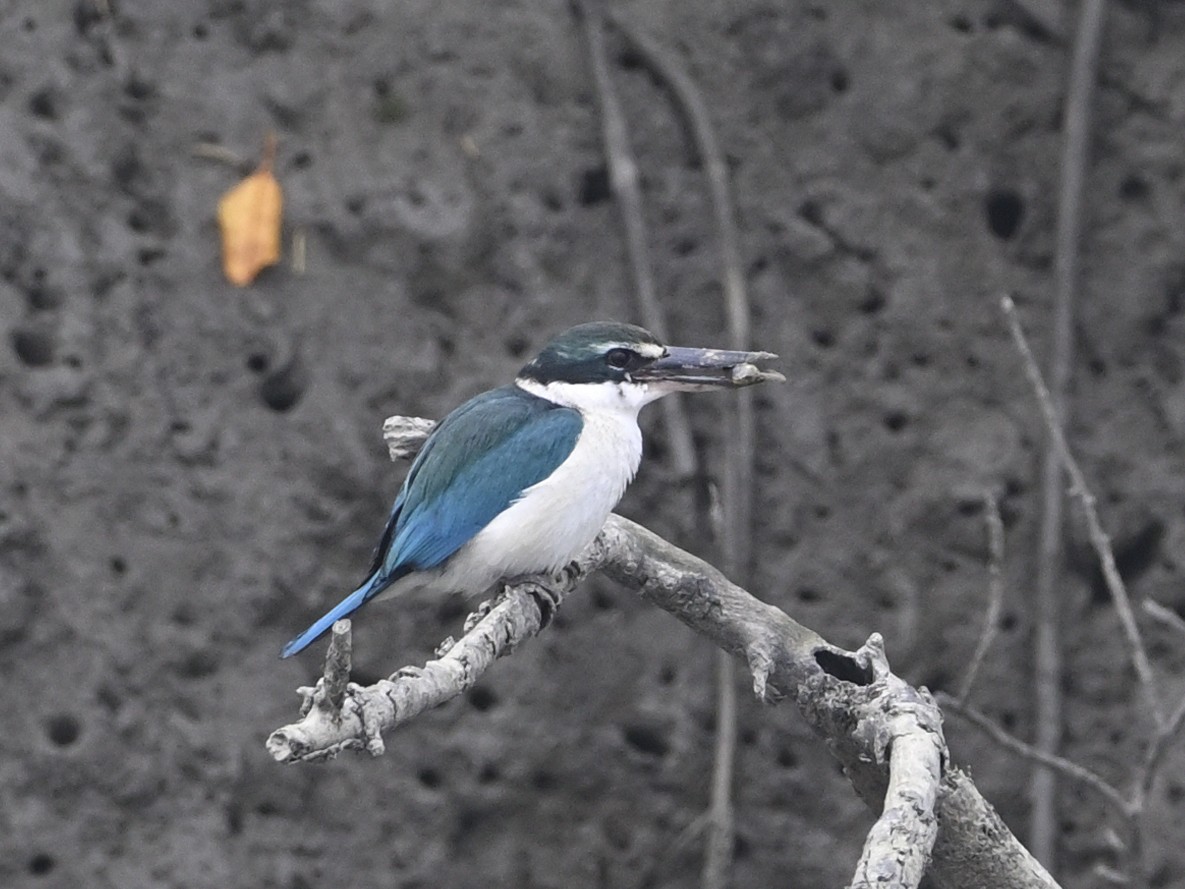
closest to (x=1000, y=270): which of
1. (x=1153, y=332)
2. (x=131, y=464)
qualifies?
(x=1153, y=332)

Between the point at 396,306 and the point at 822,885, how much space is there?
1842 mm

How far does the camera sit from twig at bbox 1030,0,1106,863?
4.73 meters

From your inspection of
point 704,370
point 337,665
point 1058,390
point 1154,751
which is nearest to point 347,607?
point 704,370

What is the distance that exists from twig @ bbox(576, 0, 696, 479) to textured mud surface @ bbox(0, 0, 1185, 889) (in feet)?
0.22

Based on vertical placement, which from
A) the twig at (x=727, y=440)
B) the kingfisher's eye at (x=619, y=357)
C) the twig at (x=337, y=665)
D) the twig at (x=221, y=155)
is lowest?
the twig at (x=727, y=440)

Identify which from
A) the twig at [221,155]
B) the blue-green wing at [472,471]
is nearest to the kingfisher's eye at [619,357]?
the blue-green wing at [472,471]

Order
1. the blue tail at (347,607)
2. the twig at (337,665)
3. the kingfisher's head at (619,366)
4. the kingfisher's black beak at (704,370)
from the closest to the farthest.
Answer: the twig at (337,665) < the blue tail at (347,607) < the kingfisher's black beak at (704,370) < the kingfisher's head at (619,366)

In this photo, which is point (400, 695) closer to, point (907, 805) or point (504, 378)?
point (907, 805)

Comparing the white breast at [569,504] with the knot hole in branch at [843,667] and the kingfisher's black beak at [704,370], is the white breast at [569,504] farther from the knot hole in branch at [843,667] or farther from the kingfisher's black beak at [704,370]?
the knot hole in branch at [843,667]

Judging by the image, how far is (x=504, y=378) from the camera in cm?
474

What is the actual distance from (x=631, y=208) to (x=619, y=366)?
1388 mm

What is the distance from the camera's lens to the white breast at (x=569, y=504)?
127 inches

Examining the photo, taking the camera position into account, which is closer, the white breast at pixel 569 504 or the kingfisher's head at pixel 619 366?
the white breast at pixel 569 504

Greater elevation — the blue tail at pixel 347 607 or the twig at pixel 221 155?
the twig at pixel 221 155
